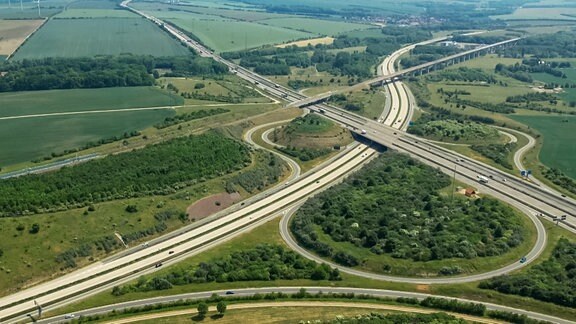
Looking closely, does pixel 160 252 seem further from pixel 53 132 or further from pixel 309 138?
pixel 53 132

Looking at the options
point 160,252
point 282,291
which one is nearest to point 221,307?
point 282,291

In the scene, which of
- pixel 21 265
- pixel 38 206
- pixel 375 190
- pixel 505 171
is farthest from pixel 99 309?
pixel 505 171

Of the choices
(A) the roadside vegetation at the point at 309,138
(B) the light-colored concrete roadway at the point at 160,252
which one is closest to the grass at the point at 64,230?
(B) the light-colored concrete roadway at the point at 160,252

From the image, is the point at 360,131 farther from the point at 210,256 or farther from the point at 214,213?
the point at 210,256

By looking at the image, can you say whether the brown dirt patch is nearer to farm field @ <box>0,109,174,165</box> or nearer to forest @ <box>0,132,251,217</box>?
forest @ <box>0,132,251,217</box>

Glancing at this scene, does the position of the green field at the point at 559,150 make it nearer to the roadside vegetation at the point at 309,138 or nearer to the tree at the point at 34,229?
the roadside vegetation at the point at 309,138

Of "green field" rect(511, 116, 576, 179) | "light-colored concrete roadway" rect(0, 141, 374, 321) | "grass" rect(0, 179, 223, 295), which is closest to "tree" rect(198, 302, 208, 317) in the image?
"light-colored concrete roadway" rect(0, 141, 374, 321)

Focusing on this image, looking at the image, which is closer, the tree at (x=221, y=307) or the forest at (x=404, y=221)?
the tree at (x=221, y=307)
